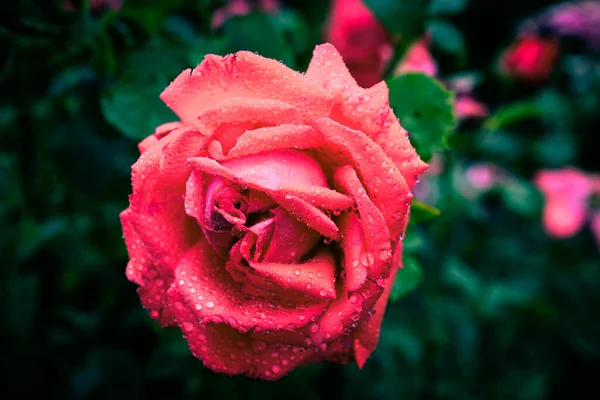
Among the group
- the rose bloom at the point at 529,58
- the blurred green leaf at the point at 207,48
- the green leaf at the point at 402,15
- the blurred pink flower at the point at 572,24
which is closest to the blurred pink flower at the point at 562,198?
the rose bloom at the point at 529,58

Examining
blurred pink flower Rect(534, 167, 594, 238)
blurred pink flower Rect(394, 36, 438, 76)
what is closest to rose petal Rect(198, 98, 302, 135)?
blurred pink flower Rect(394, 36, 438, 76)

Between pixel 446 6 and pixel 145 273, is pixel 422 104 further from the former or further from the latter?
pixel 446 6

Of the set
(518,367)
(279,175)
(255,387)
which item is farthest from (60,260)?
(518,367)

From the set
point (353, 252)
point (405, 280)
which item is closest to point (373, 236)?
point (353, 252)

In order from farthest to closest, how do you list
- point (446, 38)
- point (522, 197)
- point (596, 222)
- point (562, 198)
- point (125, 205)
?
point (596, 222)
point (562, 198)
point (522, 197)
point (446, 38)
point (125, 205)

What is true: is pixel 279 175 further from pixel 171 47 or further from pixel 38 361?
pixel 38 361

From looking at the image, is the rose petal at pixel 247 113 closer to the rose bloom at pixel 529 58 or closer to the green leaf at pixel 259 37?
the green leaf at pixel 259 37

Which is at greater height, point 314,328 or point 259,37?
point 259,37

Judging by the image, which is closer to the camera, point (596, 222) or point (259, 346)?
point (259, 346)
